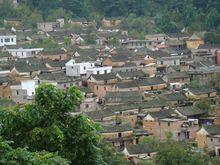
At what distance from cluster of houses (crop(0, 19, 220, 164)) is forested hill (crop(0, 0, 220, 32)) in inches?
93.7

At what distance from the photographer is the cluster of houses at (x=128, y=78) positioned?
78.2 feet

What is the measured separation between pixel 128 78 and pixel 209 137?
38.2ft

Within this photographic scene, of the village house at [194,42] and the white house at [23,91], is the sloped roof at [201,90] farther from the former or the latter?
the village house at [194,42]

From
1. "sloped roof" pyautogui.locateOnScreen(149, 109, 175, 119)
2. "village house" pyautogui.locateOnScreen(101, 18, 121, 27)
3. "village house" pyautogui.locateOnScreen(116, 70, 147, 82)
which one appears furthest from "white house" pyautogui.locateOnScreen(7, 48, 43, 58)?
"sloped roof" pyautogui.locateOnScreen(149, 109, 175, 119)

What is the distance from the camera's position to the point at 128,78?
33500 millimetres

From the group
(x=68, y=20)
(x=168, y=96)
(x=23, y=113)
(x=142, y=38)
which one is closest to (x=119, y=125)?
(x=168, y=96)

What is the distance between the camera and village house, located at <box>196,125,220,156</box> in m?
22.1

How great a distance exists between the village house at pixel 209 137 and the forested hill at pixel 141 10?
87.3ft

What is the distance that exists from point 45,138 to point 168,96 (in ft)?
69.8

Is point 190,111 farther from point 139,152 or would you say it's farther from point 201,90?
point 139,152

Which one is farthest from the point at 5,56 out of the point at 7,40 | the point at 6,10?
the point at 6,10

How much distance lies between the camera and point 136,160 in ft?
66.7

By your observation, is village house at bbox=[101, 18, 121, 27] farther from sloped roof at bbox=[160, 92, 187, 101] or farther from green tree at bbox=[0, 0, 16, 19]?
sloped roof at bbox=[160, 92, 187, 101]

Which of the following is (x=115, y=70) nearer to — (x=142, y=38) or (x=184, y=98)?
(x=184, y=98)
